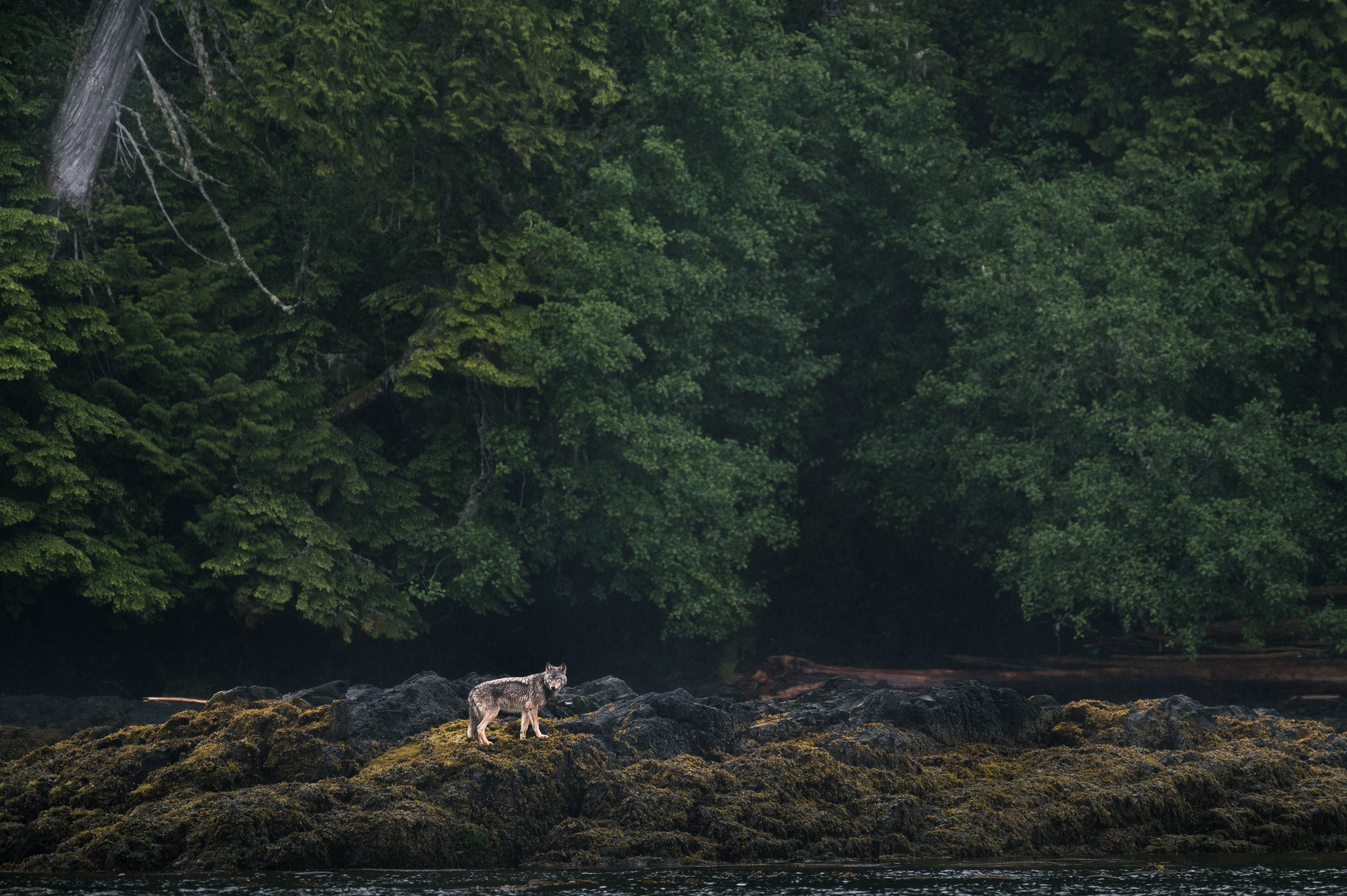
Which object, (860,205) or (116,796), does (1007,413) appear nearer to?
(860,205)

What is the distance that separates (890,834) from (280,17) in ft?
64.5

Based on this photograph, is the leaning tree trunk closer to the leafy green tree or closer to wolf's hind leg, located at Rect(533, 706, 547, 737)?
wolf's hind leg, located at Rect(533, 706, 547, 737)

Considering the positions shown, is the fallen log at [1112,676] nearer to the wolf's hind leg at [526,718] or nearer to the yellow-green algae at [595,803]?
the yellow-green algae at [595,803]

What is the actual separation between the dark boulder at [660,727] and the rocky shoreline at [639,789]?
0.11ft

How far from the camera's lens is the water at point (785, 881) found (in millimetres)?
11797

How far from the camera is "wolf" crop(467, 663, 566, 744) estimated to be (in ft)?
50.4

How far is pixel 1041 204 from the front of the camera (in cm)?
2944

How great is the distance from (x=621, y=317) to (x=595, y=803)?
44.5ft

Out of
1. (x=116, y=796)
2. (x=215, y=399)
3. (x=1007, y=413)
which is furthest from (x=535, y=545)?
(x=116, y=796)

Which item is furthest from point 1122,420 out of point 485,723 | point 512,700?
point 485,723

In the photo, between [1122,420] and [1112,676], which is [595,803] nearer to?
[1122,420]

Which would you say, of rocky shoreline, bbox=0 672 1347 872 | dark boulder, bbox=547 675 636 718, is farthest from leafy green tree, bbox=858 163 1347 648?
dark boulder, bbox=547 675 636 718

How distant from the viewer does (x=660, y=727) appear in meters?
16.5

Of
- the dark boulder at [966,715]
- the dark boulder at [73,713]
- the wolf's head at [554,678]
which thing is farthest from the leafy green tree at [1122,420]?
the dark boulder at [73,713]
